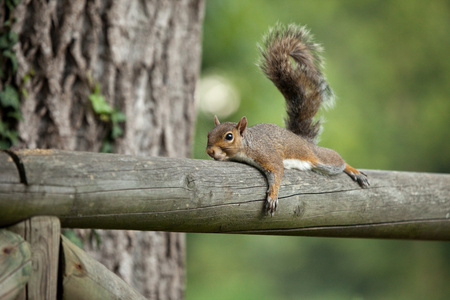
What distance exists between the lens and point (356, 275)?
7.82m

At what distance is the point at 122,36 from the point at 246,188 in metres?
1.11

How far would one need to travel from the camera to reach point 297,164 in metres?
1.86

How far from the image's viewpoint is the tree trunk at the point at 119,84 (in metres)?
2.09

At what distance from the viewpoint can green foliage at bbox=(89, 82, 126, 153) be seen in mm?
2219

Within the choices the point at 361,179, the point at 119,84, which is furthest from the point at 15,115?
the point at 361,179

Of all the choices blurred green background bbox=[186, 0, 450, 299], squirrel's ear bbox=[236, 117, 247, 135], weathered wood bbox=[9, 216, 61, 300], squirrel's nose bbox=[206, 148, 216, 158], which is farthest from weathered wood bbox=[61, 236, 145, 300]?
blurred green background bbox=[186, 0, 450, 299]

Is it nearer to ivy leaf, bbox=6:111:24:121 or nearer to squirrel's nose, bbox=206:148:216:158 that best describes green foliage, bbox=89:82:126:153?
ivy leaf, bbox=6:111:24:121

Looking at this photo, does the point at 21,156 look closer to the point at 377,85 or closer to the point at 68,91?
the point at 68,91

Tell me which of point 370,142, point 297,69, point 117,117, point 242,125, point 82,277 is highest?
point 297,69

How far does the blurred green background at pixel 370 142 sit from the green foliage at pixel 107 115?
14.3 ft

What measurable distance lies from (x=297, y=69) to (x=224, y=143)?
467 mm

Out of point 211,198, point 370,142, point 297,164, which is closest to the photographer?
point 211,198

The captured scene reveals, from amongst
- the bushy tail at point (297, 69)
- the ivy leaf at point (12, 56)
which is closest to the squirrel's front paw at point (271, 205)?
the bushy tail at point (297, 69)

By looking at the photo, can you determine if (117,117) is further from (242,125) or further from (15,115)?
(242,125)
